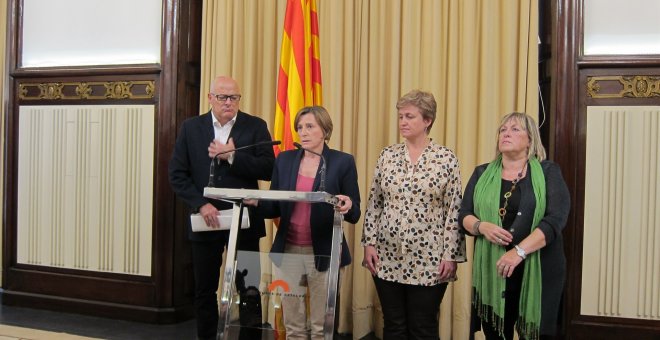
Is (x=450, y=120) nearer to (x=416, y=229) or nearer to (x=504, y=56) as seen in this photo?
(x=504, y=56)

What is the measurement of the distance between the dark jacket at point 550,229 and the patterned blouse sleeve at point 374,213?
1.83 feet

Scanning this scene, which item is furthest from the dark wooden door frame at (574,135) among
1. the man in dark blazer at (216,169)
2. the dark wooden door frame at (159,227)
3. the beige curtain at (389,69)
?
the dark wooden door frame at (159,227)

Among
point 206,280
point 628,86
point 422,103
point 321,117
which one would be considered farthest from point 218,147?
point 628,86

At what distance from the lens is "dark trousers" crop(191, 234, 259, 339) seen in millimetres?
2805

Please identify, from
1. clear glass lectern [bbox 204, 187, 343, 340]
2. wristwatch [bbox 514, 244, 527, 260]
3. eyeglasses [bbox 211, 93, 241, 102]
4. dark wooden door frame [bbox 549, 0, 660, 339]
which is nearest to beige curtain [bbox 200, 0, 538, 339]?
dark wooden door frame [bbox 549, 0, 660, 339]

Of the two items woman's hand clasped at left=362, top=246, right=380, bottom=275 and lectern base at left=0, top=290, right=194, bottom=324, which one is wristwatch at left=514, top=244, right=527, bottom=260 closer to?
woman's hand clasped at left=362, top=246, right=380, bottom=275

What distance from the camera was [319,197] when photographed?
1812 mm

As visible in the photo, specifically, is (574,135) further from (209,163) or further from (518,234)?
(209,163)

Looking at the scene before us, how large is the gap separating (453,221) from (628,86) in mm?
1536

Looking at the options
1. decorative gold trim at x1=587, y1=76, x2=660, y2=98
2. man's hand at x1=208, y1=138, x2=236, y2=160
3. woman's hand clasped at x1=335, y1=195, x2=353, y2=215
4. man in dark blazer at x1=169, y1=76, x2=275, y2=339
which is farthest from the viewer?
decorative gold trim at x1=587, y1=76, x2=660, y2=98

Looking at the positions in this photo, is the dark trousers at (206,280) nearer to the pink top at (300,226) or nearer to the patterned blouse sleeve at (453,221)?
the pink top at (300,226)

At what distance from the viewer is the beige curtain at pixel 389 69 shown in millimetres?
3279

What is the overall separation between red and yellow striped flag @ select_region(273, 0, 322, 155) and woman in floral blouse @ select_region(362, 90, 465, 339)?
0.89m

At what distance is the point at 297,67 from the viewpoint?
313cm
